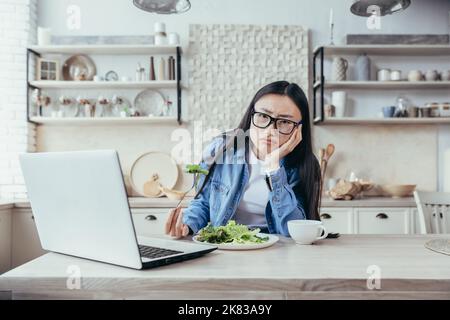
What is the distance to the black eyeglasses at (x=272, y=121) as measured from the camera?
6.11 feet

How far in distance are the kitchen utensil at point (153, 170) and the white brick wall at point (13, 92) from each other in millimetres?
862

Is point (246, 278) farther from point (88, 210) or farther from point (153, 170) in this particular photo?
point (153, 170)

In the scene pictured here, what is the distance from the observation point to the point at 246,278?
0.85 meters

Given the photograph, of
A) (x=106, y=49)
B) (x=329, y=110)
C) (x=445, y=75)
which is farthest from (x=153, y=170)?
(x=445, y=75)

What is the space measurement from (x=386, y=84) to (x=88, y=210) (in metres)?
2.88

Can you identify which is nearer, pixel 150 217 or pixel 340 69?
pixel 150 217

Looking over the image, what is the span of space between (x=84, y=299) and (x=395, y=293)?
691 mm

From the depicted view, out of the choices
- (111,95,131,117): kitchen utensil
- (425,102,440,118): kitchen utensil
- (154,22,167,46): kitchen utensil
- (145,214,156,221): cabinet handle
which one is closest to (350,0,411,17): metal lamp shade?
(425,102,440,118): kitchen utensil

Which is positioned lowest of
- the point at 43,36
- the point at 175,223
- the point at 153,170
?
the point at 175,223

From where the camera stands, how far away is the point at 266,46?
3398mm
